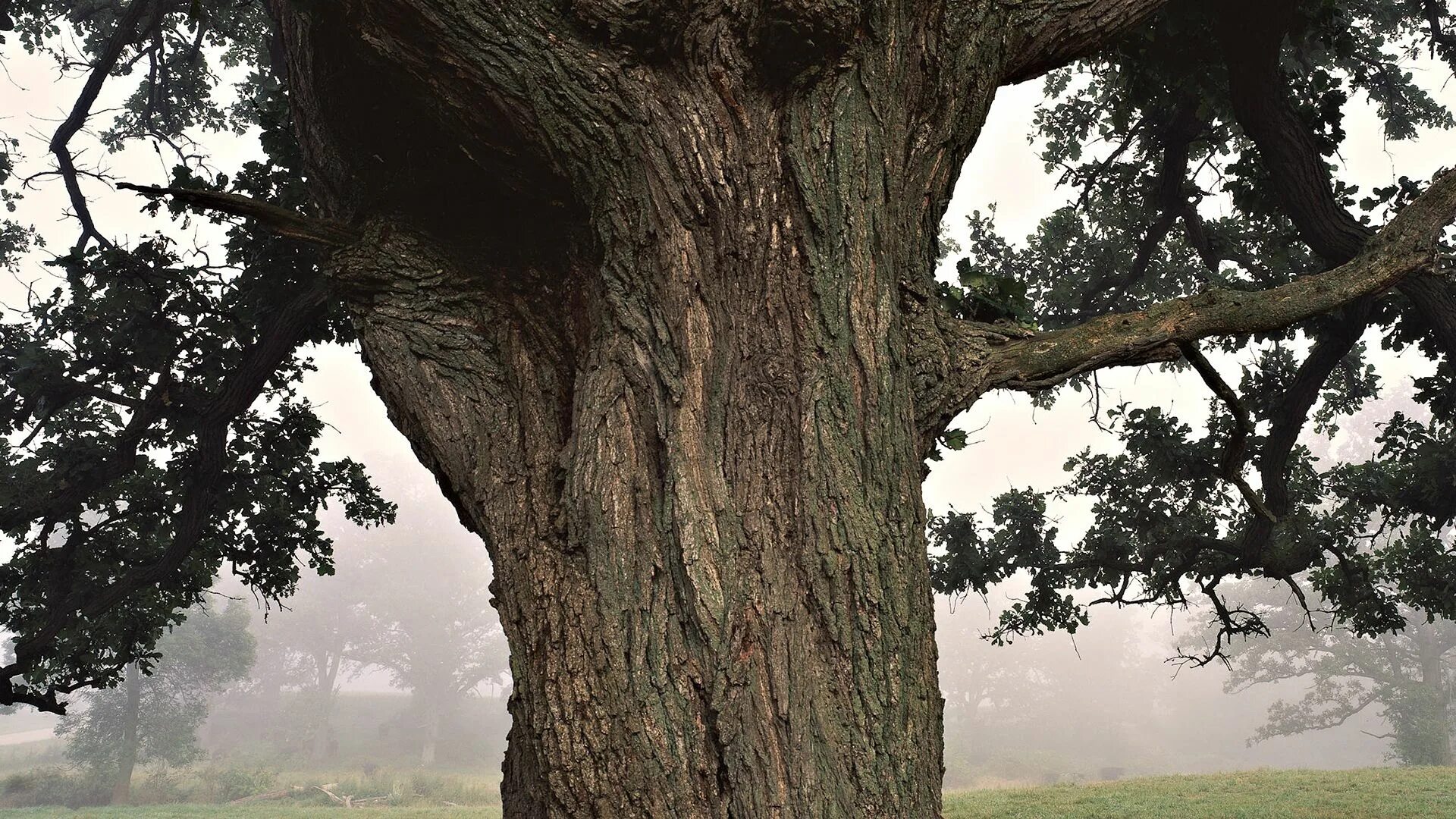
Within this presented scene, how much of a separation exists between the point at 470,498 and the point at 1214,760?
202ft

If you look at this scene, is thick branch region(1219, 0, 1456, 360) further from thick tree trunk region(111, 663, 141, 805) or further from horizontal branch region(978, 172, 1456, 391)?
thick tree trunk region(111, 663, 141, 805)

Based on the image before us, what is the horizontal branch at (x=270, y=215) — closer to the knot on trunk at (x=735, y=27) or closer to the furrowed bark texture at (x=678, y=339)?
the furrowed bark texture at (x=678, y=339)

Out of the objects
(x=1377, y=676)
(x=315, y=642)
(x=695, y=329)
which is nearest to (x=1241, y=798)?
(x=695, y=329)

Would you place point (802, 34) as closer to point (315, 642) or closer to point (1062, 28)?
point (1062, 28)

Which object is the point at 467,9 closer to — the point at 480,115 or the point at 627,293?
the point at 480,115

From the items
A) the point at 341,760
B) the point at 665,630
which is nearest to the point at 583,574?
the point at 665,630

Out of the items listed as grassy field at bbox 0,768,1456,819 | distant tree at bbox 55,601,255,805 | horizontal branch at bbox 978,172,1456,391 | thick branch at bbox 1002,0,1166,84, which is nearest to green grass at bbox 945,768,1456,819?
grassy field at bbox 0,768,1456,819

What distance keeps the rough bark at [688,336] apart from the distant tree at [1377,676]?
3348 cm

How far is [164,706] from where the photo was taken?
3030cm

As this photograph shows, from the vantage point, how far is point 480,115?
2992 millimetres

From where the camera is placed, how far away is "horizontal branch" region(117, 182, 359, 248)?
2955 mm

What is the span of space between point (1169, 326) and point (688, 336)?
195cm

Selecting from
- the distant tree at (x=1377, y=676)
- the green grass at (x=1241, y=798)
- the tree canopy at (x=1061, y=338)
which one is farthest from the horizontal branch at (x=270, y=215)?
the distant tree at (x=1377, y=676)

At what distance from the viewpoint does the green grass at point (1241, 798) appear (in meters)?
13.1
